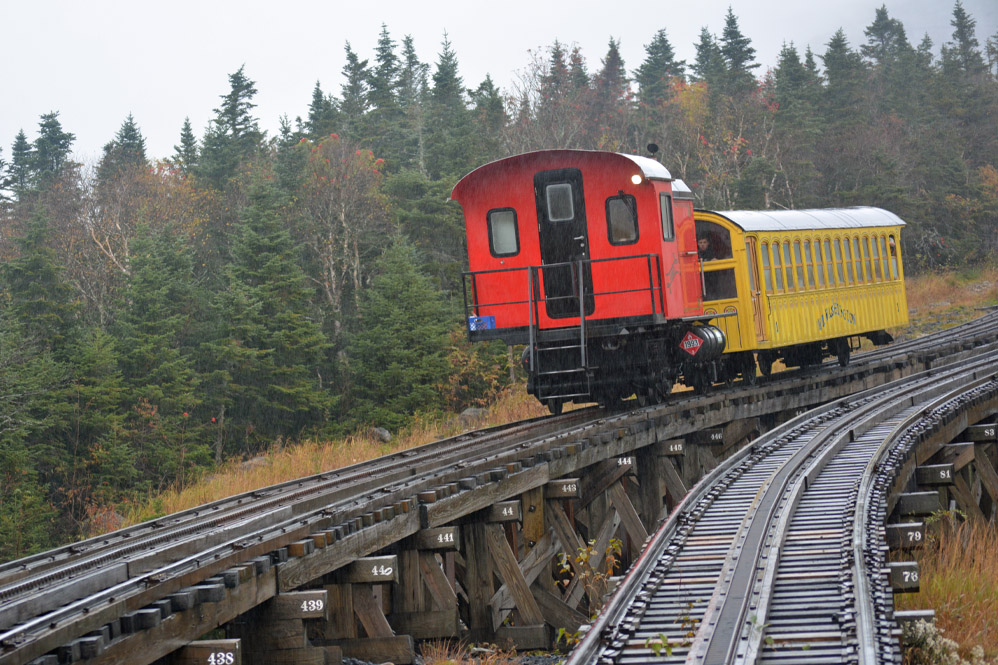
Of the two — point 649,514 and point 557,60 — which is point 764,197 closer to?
point 557,60

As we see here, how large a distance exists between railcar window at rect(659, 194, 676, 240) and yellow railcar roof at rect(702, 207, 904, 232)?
278 cm

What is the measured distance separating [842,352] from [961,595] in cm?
1500

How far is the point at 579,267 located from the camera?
14156 mm

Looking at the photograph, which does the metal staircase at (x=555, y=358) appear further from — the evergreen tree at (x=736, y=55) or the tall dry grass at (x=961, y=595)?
the evergreen tree at (x=736, y=55)

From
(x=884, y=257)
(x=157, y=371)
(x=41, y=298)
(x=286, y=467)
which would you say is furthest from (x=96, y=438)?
(x=884, y=257)

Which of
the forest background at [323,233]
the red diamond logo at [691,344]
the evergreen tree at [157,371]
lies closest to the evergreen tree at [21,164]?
the forest background at [323,233]

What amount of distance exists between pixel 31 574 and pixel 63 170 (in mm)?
44818

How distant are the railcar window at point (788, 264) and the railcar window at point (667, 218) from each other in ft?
14.0

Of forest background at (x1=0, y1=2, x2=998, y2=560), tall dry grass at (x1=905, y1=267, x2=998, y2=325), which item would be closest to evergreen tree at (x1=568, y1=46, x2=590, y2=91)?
forest background at (x1=0, y1=2, x2=998, y2=560)

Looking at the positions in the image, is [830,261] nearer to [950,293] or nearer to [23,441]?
[23,441]

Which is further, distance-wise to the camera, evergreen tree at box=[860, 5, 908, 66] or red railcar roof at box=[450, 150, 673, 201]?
evergreen tree at box=[860, 5, 908, 66]

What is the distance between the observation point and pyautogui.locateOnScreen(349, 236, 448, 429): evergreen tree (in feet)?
86.1

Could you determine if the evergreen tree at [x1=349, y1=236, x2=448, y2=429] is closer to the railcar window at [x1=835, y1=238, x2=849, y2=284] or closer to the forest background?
the forest background

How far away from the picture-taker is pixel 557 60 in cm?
4231
